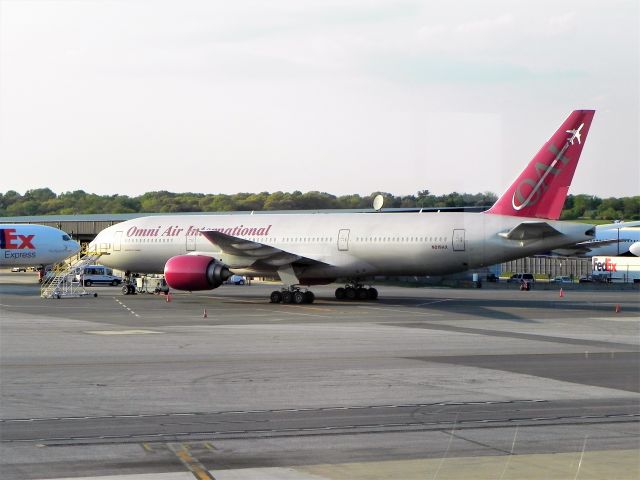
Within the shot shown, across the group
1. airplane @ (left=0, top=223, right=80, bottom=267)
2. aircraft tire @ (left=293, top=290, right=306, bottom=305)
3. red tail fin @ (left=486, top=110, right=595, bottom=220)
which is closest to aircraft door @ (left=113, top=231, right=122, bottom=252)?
aircraft tire @ (left=293, top=290, right=306, bottom=305)

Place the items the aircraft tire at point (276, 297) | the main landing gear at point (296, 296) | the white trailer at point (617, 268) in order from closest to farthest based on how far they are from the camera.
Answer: the main landing gear at point (296, 296)
the aircraft tire at point (276, 297)
the white trailer at point (617, 268)

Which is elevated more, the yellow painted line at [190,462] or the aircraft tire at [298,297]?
the yellow painted line at [190,462]

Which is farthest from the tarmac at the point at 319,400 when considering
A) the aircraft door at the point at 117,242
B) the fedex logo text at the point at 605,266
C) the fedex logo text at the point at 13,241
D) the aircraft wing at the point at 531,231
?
the fedex logo text at the point at 605,266

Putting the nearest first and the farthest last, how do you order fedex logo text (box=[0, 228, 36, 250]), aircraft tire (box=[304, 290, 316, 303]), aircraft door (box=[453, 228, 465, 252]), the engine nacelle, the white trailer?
aircraft door (box=[453, 228, 465, 252]) < the engine nacelle < aircraft tire (box=[304, 290, 316, 303]) < fedex logo text (box=[0, 228, 36, 250]) < the white trailer

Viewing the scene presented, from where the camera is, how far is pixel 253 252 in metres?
42.3

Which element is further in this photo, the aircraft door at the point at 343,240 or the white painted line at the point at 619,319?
the aircraft door at the point at 343,240

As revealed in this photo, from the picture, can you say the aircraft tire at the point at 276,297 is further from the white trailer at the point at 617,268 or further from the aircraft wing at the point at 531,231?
the white trailer at the point at 617,268

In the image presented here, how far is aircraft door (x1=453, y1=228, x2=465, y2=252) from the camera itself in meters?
40.6

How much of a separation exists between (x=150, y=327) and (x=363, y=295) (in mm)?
17333

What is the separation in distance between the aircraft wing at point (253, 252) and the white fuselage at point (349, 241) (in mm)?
376

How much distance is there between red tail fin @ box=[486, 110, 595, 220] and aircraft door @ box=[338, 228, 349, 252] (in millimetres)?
7574

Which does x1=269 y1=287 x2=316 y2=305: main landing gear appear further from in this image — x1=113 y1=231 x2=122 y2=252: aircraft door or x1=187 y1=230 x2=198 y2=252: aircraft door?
x1=113 y1=231 x2=122 y2=252: aircraft door

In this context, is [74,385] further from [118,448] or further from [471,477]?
[471,477]

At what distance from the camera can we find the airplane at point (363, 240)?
3881 cm
